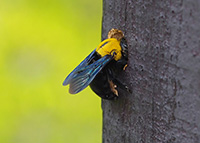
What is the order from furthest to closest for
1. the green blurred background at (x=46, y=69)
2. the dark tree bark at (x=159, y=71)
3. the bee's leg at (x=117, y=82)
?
1. the green blurred background at (x=46, y=69)
2. the bee's leg at (x=117, y=82)
3. the dark tree bark at (x=159, y=71)

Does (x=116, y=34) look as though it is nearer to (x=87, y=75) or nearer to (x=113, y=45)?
(x=113, y=45)

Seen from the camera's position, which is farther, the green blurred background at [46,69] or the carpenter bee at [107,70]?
the green blurred background at [46,69]

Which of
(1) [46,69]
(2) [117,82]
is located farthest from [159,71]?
(1) [46,69]

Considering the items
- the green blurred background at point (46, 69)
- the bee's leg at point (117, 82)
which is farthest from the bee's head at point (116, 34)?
the green blurred background at point (46, 69)

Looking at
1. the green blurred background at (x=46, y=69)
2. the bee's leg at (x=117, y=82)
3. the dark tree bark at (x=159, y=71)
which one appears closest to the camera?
the dark tree bark at (x=159, y=71)

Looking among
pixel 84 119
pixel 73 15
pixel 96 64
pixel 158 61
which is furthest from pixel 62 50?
pixel 158 61

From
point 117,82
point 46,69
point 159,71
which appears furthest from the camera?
point 46,69

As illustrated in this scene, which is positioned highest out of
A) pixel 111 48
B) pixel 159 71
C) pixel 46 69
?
pixel 46 69

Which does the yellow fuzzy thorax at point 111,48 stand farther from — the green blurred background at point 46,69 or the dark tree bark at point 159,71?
the green blurred background at point 46,69
